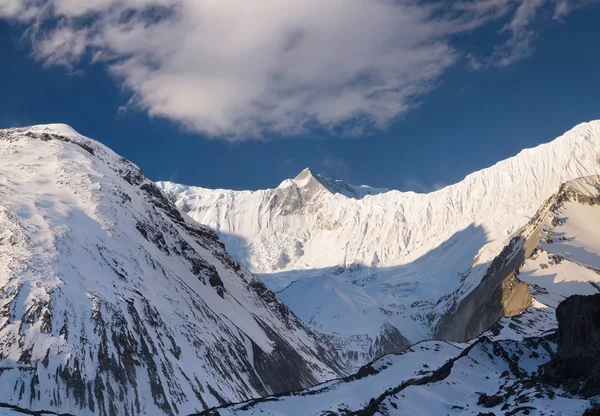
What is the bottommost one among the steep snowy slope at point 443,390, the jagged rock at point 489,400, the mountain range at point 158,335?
the jagged rock at point 489,400

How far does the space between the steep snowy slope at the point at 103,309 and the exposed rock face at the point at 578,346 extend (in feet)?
253

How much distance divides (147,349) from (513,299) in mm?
89816

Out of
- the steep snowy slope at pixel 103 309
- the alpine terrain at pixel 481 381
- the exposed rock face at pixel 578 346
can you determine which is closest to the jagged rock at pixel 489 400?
the alpine terrain at pixel 481 381

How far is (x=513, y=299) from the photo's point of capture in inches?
6791

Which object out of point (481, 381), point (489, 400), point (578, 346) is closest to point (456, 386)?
point (481, 381)

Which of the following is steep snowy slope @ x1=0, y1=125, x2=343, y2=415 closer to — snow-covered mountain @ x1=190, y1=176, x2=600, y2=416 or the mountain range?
the mountain range

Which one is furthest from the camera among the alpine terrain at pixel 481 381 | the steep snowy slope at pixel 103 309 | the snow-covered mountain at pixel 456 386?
the steep snowy slope at pixel 103 309

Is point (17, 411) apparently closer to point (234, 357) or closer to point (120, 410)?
point (120, 410)

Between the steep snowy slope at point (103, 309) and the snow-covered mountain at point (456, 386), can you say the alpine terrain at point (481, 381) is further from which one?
the steep snowy slope at point (103, 309)

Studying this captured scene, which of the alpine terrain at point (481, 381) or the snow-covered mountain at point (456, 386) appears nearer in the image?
the alpine terrain at point (481, 381)

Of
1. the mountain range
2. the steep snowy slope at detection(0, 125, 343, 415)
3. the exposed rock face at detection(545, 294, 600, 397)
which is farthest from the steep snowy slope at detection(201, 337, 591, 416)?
the steep snowy slope at detection(0, 125, 343, 415)

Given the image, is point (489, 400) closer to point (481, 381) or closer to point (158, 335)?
point (481, 381)

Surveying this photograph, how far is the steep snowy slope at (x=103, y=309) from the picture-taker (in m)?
114

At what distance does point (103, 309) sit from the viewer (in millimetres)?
127312
